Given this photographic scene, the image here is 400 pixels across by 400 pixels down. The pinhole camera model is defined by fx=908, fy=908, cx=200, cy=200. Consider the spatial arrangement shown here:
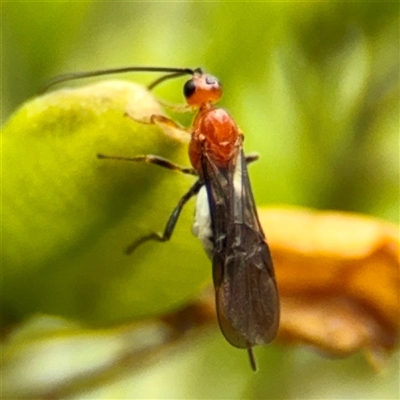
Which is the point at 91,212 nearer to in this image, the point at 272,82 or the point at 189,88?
the point at 189,88

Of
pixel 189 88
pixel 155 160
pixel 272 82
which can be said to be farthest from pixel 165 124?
pixel 272 82

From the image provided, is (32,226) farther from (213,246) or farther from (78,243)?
(213,246)

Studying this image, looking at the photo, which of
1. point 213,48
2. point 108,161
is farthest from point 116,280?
point 213,48

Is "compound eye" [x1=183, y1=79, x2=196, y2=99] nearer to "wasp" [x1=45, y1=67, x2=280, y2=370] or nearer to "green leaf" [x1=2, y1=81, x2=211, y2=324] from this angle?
"wasp" [x1=45, y1=67, x2=280, y2=370]

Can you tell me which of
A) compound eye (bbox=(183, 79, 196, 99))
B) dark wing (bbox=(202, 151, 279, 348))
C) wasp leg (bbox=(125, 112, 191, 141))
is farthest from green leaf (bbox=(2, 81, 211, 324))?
compound eye (bbox=(183, 79, 196, 99))

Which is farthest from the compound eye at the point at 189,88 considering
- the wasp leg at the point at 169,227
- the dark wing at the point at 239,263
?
the wasp leg at the point at 169,227
